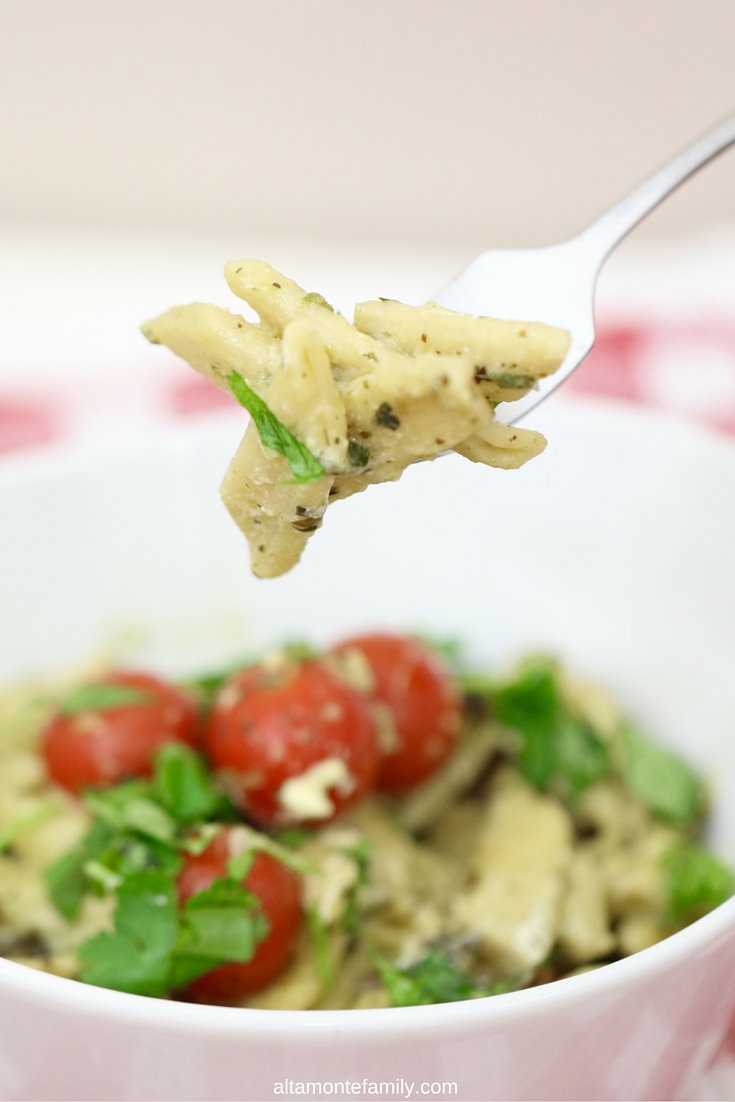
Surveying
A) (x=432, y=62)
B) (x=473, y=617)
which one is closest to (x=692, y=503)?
(x=473, y=617)

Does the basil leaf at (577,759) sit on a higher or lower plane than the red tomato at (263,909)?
higher

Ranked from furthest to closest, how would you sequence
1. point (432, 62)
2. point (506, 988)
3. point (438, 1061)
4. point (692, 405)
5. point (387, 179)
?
point (387, 179) < point (432, 62) < point (692, 405) < point (506, 988) < point (438, 1061)

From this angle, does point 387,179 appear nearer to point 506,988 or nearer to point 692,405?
point 692,405

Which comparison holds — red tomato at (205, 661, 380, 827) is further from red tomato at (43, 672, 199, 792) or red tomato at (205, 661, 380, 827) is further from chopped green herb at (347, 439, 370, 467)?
chopped green herb at (347, 439, 370, 467)

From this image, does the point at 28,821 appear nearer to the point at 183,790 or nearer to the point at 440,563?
the point at 183,790

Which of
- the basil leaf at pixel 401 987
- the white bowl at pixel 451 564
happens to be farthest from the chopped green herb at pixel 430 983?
the white bowl at pixel 451 564

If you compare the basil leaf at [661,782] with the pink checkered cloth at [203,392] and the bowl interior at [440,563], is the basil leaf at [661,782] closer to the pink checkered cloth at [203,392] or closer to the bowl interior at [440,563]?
the bowl interior at [440,563]
